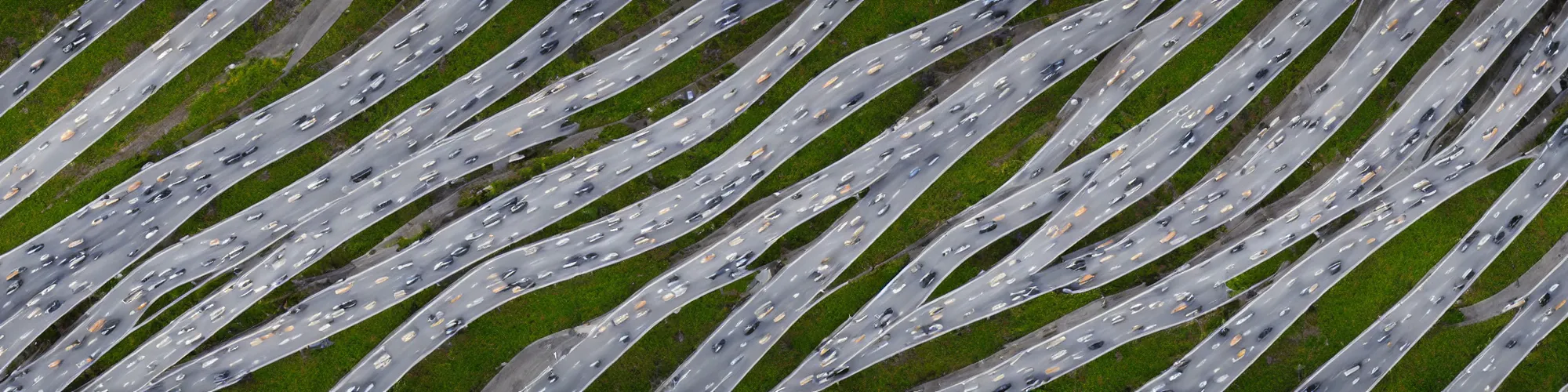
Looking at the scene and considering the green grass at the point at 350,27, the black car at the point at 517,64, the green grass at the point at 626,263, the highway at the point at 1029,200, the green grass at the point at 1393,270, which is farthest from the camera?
the green grass at the point at 1393,270

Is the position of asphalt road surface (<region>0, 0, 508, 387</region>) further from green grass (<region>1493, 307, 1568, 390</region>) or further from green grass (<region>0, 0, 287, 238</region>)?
green grass (<region>1493, 307, 1568, 390</region>)

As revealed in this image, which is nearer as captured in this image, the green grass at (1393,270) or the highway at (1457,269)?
the highway at (1457,269)

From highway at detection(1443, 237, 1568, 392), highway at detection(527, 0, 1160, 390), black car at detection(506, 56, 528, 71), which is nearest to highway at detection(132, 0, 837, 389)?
black car at detection(506, 56, 528, 71)

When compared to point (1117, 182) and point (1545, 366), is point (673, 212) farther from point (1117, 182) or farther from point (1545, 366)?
point (1545, 366)

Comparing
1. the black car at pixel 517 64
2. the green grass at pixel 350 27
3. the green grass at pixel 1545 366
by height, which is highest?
the green grass at pixel 350 27

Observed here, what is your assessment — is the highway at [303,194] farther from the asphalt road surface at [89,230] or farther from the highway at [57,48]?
the highway at [57,48]

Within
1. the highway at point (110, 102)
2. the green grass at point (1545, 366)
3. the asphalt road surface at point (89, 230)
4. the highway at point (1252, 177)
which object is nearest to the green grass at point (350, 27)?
the asphalt road surface at point (89, 230)

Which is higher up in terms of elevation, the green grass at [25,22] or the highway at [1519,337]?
the green grass at [25,22]

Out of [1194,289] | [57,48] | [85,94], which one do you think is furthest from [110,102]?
[1194,289]

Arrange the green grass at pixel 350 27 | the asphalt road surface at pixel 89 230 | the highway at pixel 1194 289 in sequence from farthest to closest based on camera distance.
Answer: the highway at pixel 1194 289 < the green grass at pixel 350 27 < the asphalt road surface at pixel 89 230
